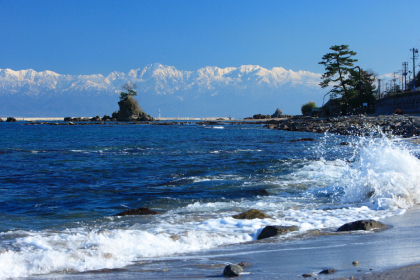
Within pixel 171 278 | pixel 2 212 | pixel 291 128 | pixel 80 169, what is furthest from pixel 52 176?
pixel 291 128

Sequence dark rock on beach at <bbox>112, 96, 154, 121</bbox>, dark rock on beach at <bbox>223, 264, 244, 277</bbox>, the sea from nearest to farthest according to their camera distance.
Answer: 1. dark rock on beach at <bbox>223, 264, 244, 277</bbox>
2. the sea
3. dark rock on beach at <bbox>112, 96, 154, 121</bbox>

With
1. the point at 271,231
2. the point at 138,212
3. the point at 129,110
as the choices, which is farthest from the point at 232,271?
the point at 129,110

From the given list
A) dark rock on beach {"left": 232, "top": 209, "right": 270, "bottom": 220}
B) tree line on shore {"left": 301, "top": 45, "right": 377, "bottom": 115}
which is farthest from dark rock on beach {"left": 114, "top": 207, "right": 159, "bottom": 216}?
tree line on shore {"left": 301, "top": 45, "right": 377, "bottom": 115}

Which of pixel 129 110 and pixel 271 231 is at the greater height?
pixel 129 110

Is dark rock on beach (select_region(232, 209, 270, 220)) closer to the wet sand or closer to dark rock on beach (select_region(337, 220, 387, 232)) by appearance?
the wet sand

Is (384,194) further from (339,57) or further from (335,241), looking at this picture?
(339,57)

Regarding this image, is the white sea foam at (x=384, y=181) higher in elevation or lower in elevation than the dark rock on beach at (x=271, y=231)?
higher

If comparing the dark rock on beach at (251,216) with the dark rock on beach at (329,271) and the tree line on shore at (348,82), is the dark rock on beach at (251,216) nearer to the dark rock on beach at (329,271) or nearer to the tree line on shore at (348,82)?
the dark rock on beach at (329,271)

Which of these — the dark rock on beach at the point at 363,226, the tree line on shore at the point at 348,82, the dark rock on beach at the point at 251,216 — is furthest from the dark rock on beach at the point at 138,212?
the tree line on shore at the point at 348,82

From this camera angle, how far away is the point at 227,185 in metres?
11.5

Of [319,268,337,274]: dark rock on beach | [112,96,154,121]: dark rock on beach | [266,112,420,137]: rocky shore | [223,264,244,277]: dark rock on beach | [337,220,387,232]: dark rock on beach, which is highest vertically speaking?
[112,96,154,121]: dark rock on beach

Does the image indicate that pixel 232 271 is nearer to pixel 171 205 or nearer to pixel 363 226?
pixel 363 226

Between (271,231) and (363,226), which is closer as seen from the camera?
(363,226)

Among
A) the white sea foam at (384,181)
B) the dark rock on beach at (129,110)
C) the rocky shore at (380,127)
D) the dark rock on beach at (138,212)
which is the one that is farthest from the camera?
the dark rock on beach at (129,110)
